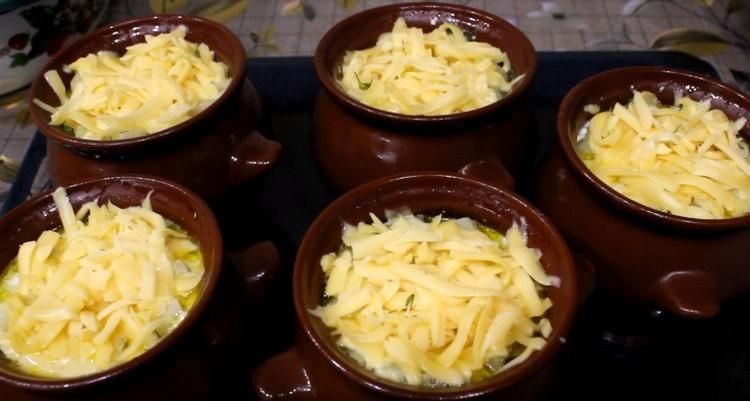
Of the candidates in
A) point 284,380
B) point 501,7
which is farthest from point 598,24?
point 284,380

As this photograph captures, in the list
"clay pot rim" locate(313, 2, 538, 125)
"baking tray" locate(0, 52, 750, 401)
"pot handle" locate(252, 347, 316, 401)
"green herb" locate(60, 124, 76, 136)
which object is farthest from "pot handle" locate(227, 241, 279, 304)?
"green herb" locate(60, 124, 76, 136)

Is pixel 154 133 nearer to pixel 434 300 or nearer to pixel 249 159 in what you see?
pixel 249 159

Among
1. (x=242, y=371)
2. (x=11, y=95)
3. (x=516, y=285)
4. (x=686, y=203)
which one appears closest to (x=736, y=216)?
(x=686, y=203)

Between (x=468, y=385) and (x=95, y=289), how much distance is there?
402 millimetres

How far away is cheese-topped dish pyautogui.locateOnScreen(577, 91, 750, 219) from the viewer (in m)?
0.81

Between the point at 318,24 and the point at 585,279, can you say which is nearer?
the point at 585,279

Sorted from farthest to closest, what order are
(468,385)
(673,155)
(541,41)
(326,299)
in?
1. (541,41)
2. (673,155)
3. (326,299)
4. (468,385)

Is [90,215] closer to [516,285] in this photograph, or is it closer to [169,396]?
[169,396]

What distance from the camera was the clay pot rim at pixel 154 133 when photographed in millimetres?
863

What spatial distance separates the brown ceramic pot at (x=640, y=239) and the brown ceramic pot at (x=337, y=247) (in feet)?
0.32

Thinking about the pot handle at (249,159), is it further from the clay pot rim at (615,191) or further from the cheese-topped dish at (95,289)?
the clay pot rim at (615,191)

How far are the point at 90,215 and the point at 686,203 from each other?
706 mm

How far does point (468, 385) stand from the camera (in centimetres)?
63

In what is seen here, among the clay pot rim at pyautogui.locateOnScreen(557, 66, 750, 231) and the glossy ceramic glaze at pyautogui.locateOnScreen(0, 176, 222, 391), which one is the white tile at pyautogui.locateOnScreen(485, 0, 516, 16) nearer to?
the clay pot rim at pyautogui.locateOnScreen(557, 66, 750, 231)
